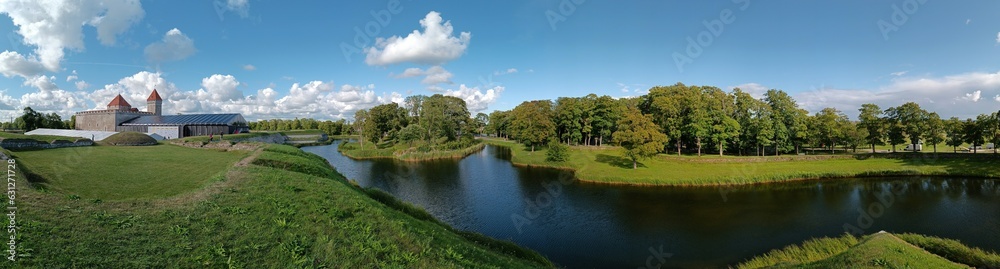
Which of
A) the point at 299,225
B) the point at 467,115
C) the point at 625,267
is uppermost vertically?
the point at 467,115

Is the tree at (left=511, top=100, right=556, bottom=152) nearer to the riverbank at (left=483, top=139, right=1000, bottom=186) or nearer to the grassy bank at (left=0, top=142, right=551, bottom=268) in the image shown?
the riverbank at (left=483, top=139, right=1000, bottom=186)

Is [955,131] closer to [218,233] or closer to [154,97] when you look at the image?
[218,233]

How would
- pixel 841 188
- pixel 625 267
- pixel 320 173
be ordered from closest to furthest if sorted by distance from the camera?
pixel 625 267 → pixel 320 173 → pixel 841 188

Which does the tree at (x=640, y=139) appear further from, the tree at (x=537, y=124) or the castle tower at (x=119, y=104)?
the castle tower at (x=119, y=104)

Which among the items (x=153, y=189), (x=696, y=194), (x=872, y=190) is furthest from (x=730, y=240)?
(x=153, y=189)

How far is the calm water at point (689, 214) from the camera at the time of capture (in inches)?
715

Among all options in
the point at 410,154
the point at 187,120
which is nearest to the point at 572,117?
the point at 410,154

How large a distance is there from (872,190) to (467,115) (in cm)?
6519

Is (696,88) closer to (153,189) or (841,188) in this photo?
(841,188)

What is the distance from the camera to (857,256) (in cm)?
1236

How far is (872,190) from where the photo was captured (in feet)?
101

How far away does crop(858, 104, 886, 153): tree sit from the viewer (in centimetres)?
4294

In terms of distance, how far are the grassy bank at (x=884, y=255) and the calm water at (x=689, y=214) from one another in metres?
1.42

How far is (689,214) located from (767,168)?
68.0 feet
